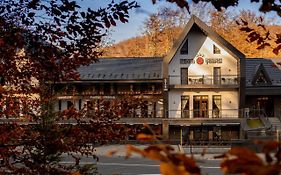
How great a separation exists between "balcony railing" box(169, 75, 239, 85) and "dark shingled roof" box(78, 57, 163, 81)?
1484mm

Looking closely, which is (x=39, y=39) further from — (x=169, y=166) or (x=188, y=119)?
(x=188, y=119)

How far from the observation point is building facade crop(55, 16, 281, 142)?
38125 millimetres

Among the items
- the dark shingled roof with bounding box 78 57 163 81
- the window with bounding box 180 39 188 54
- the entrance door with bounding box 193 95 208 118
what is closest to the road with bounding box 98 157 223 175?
the entrance door with bounding box 193 95 208 118

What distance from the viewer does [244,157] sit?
1.44m

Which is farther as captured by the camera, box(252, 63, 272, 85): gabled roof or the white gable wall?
box(252, 63, 272, 85): gabled roof

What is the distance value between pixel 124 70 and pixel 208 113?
895 centimetres

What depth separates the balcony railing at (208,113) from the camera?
125ft

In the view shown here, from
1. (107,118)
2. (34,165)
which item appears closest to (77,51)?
(107,118)

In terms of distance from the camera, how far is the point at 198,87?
38.5 meters

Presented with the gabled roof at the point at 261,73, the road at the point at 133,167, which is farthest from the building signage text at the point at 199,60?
the road at the point at 133,167

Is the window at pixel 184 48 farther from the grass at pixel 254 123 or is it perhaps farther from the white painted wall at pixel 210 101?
the grass at pixel 254 123

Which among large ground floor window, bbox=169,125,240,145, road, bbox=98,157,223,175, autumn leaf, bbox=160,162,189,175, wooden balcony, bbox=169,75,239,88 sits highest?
wooden balcony, bbox=169,75,239,88

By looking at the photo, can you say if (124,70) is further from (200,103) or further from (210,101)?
(210,101)

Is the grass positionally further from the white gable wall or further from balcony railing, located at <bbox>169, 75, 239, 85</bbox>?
balcony railing, located at <bbox>169, 75, 239, 85</bbox>
